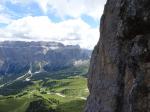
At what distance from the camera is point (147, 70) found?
2920 cm

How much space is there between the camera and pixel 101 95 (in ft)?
129

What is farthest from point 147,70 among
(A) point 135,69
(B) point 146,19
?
(B) point 146,19

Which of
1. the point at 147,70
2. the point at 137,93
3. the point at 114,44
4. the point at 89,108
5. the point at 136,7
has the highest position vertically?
the point at 136,7

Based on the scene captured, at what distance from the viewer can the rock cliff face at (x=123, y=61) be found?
2925 cm

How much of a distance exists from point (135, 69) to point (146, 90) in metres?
2.79

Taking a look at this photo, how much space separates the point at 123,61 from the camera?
34.8 m

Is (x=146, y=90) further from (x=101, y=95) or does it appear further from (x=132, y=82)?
(x=101, y=95)

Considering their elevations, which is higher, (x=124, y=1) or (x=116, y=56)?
(x=124, y=1)

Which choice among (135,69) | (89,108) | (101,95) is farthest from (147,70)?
(89,108)

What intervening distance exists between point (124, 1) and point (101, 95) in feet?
36.7

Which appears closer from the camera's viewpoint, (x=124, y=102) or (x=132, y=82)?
(x=132, y=82)

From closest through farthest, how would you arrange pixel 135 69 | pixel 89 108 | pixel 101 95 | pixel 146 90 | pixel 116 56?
1. pixel 146 90
2. pixel 135 69
3. pixel 116 56
4. pixel 101 95
5. pixel 89 108

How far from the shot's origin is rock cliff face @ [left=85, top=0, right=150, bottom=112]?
29250 millimetres

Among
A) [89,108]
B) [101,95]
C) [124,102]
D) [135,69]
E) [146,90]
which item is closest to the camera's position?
[146,90]
